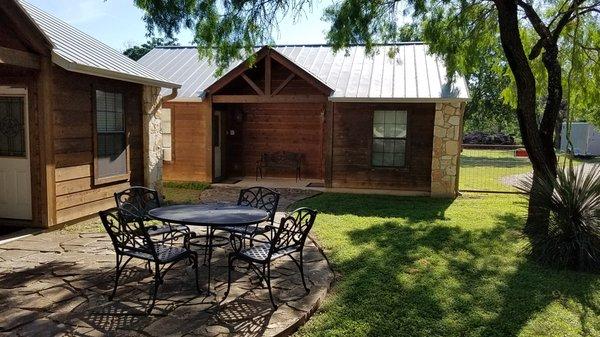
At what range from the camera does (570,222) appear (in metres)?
5.80

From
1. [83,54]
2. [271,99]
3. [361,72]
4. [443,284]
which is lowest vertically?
[443,284]

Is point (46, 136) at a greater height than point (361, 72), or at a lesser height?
lesser

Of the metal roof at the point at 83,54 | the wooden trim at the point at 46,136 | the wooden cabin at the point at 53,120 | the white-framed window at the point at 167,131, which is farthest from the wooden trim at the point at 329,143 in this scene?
the wooden trim at the point at 46,136

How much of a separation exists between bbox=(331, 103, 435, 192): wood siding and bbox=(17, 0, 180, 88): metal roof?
14.3ft

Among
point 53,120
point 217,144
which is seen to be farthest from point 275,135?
point 53,120

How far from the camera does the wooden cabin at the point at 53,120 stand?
638 cm

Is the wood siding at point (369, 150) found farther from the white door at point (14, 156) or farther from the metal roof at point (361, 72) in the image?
the white door at point (14, 156)

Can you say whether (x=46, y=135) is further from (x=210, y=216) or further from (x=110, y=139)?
(x=210, y=216)

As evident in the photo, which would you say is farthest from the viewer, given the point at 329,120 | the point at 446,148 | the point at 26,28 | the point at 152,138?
the point at 329,120

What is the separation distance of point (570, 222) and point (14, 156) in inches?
317

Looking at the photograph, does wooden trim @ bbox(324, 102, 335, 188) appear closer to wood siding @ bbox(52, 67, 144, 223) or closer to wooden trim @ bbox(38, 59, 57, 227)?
wood siding @ bbox(52, 67, 144, 223)

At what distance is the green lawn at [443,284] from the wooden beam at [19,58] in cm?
484

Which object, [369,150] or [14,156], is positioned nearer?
[14,156]

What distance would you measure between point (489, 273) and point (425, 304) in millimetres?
1443
